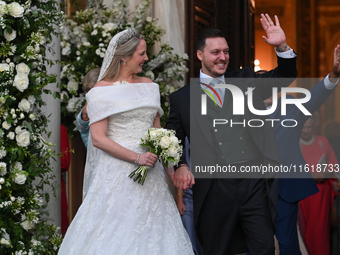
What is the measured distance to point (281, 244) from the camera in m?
4.84

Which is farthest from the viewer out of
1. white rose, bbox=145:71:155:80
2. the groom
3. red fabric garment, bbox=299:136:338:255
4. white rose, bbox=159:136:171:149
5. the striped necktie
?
red fabric garment, bbox=299:136:338:255

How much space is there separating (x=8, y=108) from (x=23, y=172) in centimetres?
47

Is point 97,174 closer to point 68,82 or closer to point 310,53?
point 68,82

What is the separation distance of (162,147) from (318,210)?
3012 millimetres

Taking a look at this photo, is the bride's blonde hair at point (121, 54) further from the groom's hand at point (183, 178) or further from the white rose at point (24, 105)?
the groom's hand at point (183, 178)

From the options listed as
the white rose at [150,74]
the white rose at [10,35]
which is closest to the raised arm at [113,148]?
the white rose at [10,35]

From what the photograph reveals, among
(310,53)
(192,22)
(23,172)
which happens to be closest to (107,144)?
(23,172)

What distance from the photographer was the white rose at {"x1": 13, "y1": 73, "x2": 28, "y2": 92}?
12.3 feet

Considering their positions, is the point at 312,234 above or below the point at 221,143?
below

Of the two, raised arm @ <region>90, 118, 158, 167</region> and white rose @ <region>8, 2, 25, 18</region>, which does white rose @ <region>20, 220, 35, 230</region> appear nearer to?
raised arm @ <region>90, 118, 158, 167</region>

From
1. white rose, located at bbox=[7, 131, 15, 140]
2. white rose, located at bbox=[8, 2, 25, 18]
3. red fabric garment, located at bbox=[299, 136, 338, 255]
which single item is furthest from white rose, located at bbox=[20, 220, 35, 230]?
red fabric garment, located at bbox=[299, 136, 338, 255]

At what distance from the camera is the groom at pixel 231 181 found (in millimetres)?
3924

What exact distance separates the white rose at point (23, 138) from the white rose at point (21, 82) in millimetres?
309

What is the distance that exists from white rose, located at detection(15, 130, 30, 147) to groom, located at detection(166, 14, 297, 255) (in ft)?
3.57
